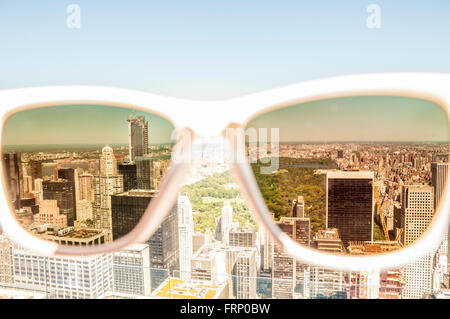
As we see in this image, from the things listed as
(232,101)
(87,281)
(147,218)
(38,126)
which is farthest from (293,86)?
(87,281)

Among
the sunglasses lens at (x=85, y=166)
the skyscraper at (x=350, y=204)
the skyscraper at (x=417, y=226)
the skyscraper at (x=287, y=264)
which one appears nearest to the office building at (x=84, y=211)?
the sunglasses lens at (x=85, y=166)

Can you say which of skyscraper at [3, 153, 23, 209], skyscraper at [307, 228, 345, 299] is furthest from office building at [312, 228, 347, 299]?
skyscraper at [3, 153, 23, 209]

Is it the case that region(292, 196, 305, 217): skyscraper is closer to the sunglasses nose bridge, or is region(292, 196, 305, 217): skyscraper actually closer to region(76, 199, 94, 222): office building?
the sunglasses nose bridge

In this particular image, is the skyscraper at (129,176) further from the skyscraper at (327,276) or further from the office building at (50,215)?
the skyscraper at (327,276)

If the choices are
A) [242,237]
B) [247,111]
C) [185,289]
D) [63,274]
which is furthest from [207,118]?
[63,274]

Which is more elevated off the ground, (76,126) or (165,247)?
(76,126)

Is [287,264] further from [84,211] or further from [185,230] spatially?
[84,211]

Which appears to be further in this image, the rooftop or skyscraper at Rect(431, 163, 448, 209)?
the rooftop

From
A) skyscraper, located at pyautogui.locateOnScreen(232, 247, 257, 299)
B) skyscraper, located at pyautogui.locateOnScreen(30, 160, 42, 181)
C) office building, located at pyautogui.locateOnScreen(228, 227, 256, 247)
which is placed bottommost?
skyscraper, located at pyautogui.locateOnScreen(232, 247, 257, 299)
